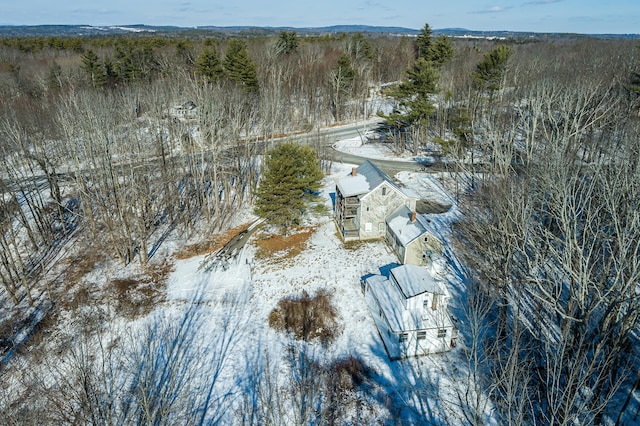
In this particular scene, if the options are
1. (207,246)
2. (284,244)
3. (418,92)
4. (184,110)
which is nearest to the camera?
(284,244)

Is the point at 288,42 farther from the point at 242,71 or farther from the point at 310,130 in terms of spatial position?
the point at 310,130

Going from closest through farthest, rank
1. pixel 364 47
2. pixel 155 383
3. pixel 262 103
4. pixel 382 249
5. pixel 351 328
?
pixel 155 383, pixel 351 328, pixel 382 249, pixel 262 103, pixel 364 47

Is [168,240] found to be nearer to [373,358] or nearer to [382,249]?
[382,249]

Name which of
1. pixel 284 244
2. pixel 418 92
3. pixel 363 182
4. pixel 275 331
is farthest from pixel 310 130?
pixel 275 331

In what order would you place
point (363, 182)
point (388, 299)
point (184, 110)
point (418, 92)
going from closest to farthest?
point (388, 299)
point (363, 182)
point (184, 110)
point (418, 92)

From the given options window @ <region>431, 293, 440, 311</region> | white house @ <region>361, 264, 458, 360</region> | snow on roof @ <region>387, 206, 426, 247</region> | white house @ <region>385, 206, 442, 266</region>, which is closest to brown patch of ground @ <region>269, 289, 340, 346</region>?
white house @ <region>361, 264, 458, 360</region>

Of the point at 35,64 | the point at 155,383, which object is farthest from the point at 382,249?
the point at 35,64

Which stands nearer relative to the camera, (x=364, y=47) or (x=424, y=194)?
(x=424, y=194)
